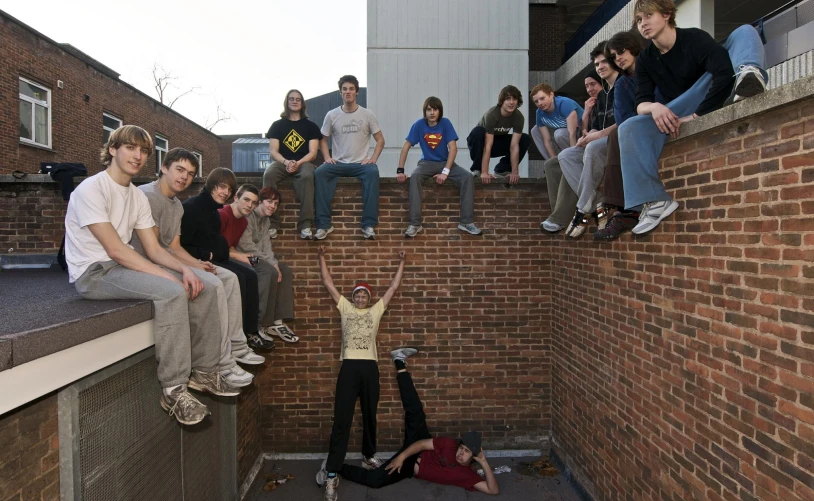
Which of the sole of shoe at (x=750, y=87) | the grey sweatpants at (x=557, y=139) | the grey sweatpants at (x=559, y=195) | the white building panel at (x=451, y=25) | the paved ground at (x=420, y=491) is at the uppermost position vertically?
the white building panel at (x=451, y=25)

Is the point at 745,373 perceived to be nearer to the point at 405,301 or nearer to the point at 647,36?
the point at 647,36

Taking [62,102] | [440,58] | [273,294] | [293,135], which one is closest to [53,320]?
[273,294]

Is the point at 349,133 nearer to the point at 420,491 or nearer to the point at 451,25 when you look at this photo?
the point at 420,491

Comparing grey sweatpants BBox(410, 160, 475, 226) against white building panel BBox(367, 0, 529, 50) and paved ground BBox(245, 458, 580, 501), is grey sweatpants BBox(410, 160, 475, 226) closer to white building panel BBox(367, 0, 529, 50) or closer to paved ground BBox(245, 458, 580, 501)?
paved ground BBox(245, 458, 580, 501)

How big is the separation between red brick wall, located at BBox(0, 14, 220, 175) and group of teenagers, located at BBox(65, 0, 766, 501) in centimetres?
963

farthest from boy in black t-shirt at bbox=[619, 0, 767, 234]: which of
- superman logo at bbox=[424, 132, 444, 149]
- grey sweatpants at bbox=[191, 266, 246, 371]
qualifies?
grey sweatpants at bbox=[191, 266, 246, 371]

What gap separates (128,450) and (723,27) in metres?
12.6

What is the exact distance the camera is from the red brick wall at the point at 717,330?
8.11 ft

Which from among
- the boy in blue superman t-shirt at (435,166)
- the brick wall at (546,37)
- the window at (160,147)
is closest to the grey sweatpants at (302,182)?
the boy in blue superman t-shirt at (435,166)

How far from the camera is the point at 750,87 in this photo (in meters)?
2.74

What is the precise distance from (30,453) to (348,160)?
447 cm

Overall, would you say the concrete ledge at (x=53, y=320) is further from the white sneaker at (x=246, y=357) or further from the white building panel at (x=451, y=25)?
the white building panel at (x=451, y=25)

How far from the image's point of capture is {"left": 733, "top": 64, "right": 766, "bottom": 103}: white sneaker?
2721mm

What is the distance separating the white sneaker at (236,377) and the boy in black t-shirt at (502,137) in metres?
3.76
